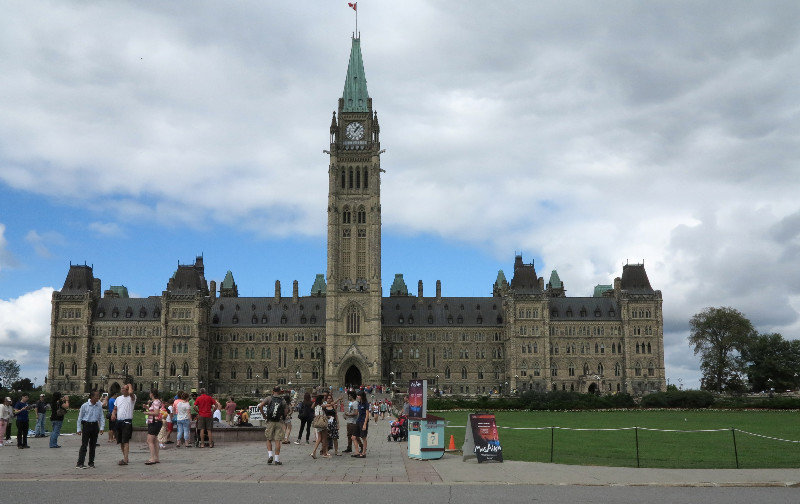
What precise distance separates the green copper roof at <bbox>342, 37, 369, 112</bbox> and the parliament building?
0.58 ft

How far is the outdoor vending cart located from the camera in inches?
1037

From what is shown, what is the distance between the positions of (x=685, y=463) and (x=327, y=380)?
10311cm

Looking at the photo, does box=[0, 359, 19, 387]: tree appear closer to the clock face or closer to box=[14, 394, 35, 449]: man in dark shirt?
the clock face

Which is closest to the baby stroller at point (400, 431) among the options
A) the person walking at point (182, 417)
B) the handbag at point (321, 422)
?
the handbag at point (321, 422)

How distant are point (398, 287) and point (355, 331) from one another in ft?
124

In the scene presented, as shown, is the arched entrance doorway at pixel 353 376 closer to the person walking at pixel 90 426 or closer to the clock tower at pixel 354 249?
the clock tower at pixel 354 249

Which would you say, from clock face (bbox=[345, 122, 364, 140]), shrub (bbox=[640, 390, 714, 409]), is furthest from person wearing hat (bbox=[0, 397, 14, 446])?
clock face (bbox=[345, 122, 364, 140])

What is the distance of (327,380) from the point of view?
4946 inches

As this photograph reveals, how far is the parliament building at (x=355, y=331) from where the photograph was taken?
130750 millimetres

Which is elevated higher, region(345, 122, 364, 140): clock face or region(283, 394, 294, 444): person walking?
region(345, 122, 364, 140): clock face

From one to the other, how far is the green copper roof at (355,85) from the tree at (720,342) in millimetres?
65511

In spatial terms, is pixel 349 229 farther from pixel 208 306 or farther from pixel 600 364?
pixel 600 364

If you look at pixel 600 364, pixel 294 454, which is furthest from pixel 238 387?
pixel 294 454

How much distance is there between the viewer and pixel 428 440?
86.6 ft
